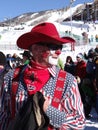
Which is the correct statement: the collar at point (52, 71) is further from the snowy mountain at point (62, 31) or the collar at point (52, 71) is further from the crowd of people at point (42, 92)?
the snowy mountain at point (62, 31)

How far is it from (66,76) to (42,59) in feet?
0.53

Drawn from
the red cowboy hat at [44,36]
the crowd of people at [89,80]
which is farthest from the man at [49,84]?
the crowd of people at [89,80]

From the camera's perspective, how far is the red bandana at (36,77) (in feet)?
8.01

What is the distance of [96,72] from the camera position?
7.69m

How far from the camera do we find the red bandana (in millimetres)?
2441

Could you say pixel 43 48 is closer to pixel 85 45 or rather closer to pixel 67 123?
pixel 67 123

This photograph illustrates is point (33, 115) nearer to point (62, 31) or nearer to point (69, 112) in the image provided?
point (69, 112)

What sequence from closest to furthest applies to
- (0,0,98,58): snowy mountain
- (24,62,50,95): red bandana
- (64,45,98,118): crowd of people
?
(24,62,50,95): red bandana, (64,45,98,118): crowd of people, (0,0,98,58): snowy mountain

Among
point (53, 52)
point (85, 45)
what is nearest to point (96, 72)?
point (53, 52)

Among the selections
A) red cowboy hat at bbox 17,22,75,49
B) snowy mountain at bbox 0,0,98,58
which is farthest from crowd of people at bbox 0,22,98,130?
snowy mountain at bbox 0,0,98,58

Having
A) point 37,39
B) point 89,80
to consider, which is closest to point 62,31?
point 89,80

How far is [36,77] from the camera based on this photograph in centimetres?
245

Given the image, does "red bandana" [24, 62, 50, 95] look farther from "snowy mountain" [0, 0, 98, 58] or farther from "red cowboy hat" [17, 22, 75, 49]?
"snowy mountain" [0, 0, 98, 58]

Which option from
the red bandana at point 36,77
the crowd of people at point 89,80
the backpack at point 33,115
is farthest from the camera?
the crowd of people at point 89,80
